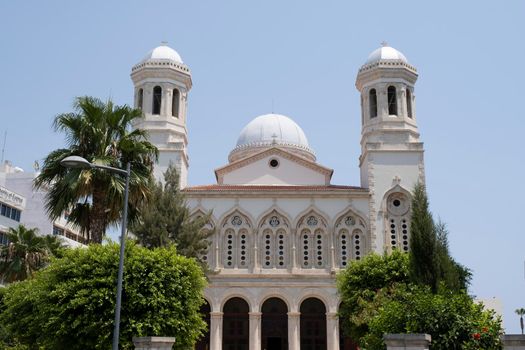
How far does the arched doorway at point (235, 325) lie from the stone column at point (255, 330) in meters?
0.93

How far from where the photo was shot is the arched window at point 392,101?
43.9 metres

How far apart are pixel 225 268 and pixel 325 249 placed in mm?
6563

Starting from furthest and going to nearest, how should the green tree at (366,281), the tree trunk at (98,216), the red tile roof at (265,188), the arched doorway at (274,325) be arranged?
the red tile roof at (265,188)
the arched doorway at (274,325)
the green tree at (366,281)
the tree trunk at (98,216)

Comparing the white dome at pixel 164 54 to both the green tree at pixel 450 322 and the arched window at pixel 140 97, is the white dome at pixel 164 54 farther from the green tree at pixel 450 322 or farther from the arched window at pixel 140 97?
the green tree at pixel 450 322

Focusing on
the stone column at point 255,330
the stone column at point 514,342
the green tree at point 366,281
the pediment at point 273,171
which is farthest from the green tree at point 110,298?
the pediment at point 273,171

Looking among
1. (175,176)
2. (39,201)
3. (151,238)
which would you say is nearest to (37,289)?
(151,238)

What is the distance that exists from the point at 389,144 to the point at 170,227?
17392 mm

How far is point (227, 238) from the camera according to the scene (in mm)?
41188

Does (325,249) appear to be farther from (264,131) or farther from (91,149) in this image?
(91,149)

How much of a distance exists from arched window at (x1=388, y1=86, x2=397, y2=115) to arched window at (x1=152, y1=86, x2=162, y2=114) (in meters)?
16.0

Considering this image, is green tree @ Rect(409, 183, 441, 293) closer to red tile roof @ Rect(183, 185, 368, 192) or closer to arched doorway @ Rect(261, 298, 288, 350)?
red tile roof @ Rect(183, 185, 368, 192)

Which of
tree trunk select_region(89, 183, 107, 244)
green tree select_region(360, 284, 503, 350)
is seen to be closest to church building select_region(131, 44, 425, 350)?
tree trunk select_region(89, 183, 107, 244)

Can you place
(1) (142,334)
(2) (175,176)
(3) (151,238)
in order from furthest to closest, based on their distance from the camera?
(2) (175,176)
(3) (151,238)
(1) (142,334)

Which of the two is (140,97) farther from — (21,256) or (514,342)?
(514,342)
